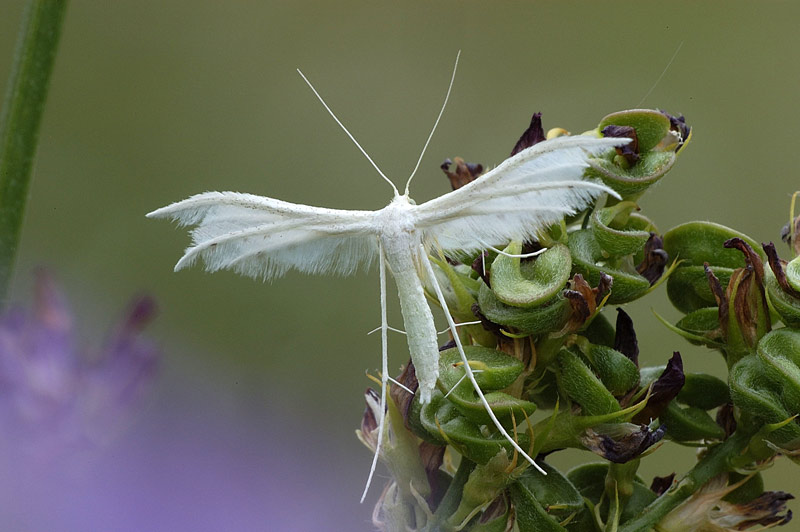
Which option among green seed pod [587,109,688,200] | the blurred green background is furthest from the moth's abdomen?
the blurred green background

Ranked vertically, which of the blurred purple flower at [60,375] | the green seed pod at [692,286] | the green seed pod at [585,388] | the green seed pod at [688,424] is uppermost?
the blurred purple flower at [60,375]

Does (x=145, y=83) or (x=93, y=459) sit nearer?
(x=93, y=459)

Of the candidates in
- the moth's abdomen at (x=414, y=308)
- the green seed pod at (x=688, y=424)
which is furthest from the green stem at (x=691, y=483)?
the moth's abdomen at (x=414, y=308)

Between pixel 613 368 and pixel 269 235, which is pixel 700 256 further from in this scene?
pixel 269 235

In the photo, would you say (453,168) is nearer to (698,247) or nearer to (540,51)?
(698,247)

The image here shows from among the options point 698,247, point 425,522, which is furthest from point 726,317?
point 425,522

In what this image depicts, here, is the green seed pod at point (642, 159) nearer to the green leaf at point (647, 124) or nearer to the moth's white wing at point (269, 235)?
the green leaf at point (647, 124)
